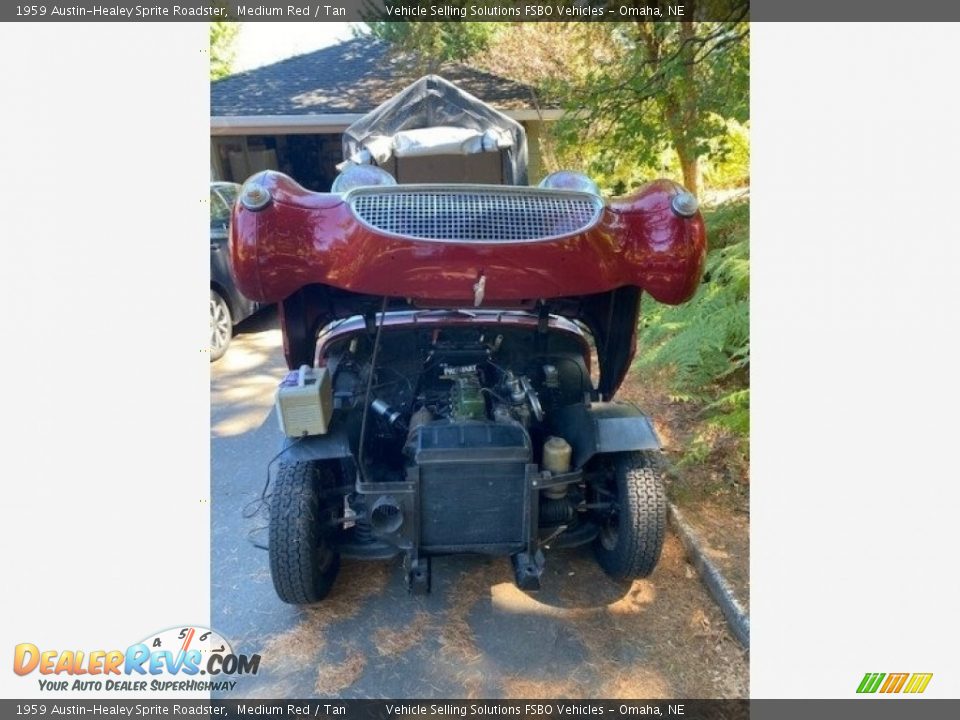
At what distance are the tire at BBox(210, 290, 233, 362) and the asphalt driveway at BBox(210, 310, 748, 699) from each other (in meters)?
3.27

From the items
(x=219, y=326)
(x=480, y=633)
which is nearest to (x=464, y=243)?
(x=480, y=633)

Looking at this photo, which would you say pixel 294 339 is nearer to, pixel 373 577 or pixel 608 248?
pixel 373 577

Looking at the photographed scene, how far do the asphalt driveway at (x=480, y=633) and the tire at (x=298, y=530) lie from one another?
256mm

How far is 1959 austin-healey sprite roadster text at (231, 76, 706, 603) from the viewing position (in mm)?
2232

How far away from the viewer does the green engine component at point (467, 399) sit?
8.71 ft

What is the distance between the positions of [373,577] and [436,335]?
4.35 ft

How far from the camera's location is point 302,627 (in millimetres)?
2678

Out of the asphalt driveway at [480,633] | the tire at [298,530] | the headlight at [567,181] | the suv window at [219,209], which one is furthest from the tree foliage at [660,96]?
the tire at [298,530]

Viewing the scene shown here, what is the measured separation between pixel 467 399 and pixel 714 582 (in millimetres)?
1560

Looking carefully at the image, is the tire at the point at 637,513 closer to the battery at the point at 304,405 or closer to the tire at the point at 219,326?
the battery at the point at 304,405
